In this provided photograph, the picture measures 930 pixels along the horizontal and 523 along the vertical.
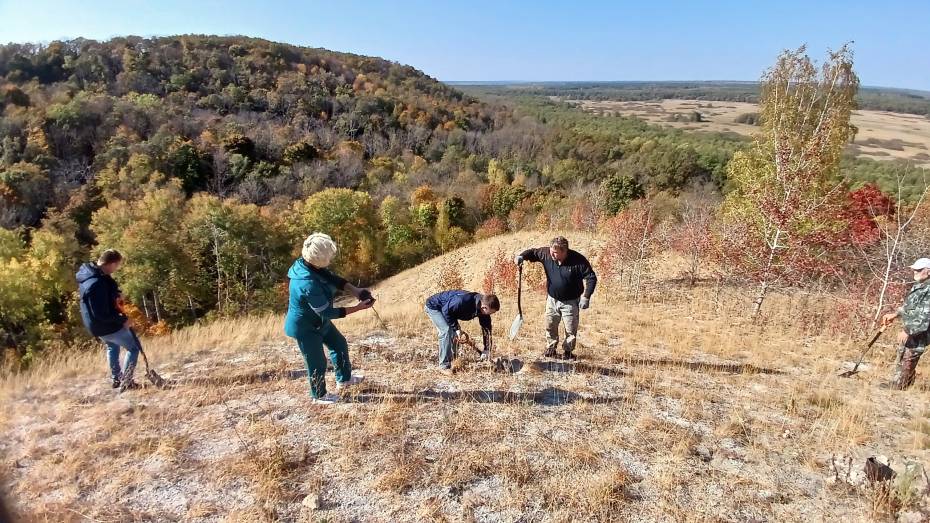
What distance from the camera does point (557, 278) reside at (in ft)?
18.7

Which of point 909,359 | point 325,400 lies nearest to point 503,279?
point 909,359

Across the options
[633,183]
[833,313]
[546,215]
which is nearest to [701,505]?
[833,313]

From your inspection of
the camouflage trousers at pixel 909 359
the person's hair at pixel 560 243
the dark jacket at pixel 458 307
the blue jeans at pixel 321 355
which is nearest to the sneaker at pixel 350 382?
the blue jeans at pixel 321 355

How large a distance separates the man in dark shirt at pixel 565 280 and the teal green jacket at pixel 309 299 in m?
2.33

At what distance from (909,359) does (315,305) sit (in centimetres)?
654

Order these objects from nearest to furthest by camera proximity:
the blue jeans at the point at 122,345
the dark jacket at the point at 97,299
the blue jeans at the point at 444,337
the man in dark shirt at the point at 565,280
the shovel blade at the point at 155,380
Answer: the dark jacket at the point at 97,299, the blue jeans at the point at 122,345, the shovel blade at the point at 155,380, the blue jeans at the point at 444,337, the man in dark shirt at the point at 565,280

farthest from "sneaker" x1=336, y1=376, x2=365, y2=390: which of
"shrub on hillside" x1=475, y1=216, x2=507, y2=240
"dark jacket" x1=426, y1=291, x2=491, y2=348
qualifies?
"shrub on hillside" x1=475, y1=216, x2=507, y2=240

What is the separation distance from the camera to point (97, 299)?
4.70 meters

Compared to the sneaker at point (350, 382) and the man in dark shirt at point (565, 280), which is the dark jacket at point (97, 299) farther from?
the man in dark shirt at point (565, 280)

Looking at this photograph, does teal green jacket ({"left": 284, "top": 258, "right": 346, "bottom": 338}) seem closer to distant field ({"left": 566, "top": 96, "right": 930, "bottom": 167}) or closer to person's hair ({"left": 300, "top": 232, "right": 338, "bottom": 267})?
person's hair ({"left": 300, "top": 232, "right": 338, "bottom": 267})

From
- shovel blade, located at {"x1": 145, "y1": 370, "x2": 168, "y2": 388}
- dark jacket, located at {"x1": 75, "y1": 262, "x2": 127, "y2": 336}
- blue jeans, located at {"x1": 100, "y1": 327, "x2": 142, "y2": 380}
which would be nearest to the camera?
dark jacket, located at {"x1": 75, "y1": 262, "x2": 127, "y2": 336}

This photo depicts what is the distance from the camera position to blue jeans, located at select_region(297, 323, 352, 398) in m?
4.37

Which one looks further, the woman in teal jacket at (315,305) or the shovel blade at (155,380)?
the shovel blade at (155,380)

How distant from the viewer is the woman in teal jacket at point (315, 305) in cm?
404
